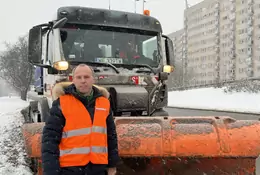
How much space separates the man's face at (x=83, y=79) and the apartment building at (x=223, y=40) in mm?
49216

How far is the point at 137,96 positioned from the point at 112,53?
36.2 inches

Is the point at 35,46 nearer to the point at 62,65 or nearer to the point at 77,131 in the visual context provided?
the point at 62,65

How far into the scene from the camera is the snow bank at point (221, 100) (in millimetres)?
16650

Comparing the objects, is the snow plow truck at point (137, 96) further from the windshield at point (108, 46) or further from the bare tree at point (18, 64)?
the bare tree at point (18, 64)

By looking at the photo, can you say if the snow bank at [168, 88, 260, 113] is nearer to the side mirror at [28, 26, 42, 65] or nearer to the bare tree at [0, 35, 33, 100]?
the side mirror at [28, 26, 42, 65]

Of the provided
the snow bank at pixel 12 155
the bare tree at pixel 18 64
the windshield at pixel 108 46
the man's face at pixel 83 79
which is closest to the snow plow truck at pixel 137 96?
the windshield at pixel 108 46

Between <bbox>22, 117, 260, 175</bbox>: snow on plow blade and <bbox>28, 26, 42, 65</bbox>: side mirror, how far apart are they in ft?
5.99

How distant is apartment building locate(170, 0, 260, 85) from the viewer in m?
62.6

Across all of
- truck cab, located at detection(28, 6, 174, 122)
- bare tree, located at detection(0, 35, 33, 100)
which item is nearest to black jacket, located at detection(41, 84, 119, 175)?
truck cab, located at detection(28, 6, 174, 122)

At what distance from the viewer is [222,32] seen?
77.7 metres

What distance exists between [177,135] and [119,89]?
185 cm

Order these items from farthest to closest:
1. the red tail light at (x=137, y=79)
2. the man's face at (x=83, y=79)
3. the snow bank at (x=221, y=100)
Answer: the snow bank at (x=221, y=100), the red tail light at (x=137, y=79), the man's face at (x=83, y=79)

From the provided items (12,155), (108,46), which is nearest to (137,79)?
(108,46)

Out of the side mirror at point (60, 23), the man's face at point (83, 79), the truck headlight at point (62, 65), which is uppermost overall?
the side mirror at point (60, 23)
